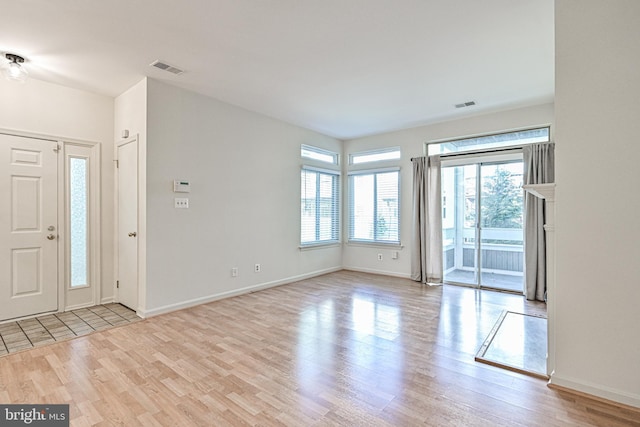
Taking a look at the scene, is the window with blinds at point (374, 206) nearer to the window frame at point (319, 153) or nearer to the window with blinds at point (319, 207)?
the window with blinds at point (319, 207)

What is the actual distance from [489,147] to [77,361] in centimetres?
604

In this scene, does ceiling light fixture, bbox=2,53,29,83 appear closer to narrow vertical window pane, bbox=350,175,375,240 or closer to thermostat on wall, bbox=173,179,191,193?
thermostat on wall, bbox=173,179,191,193

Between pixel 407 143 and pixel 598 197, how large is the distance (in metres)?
4.05

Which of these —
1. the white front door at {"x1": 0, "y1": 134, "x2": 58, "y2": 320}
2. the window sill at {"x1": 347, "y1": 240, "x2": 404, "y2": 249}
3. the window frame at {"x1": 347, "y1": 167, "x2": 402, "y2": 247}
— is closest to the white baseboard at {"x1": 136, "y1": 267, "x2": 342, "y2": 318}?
the window sill at {"x1": 347, "y1": 240, "x2": 404, "y2": 249}

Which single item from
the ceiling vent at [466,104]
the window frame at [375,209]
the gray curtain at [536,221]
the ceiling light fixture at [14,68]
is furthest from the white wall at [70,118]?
the gray curtain at [536,221]

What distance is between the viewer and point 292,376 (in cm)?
242

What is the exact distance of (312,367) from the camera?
2.56 meters

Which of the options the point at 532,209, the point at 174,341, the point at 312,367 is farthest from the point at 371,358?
the point at 532,209

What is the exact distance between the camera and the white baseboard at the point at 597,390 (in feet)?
6.63

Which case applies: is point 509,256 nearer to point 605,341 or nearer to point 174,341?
point 605,341

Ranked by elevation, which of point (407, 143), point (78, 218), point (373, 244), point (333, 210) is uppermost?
point (407, 143)

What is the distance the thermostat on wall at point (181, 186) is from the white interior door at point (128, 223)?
47cm

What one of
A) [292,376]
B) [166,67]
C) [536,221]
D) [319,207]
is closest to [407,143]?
[319,207]

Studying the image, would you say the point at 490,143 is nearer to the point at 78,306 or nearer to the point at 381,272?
the point at 381,272
